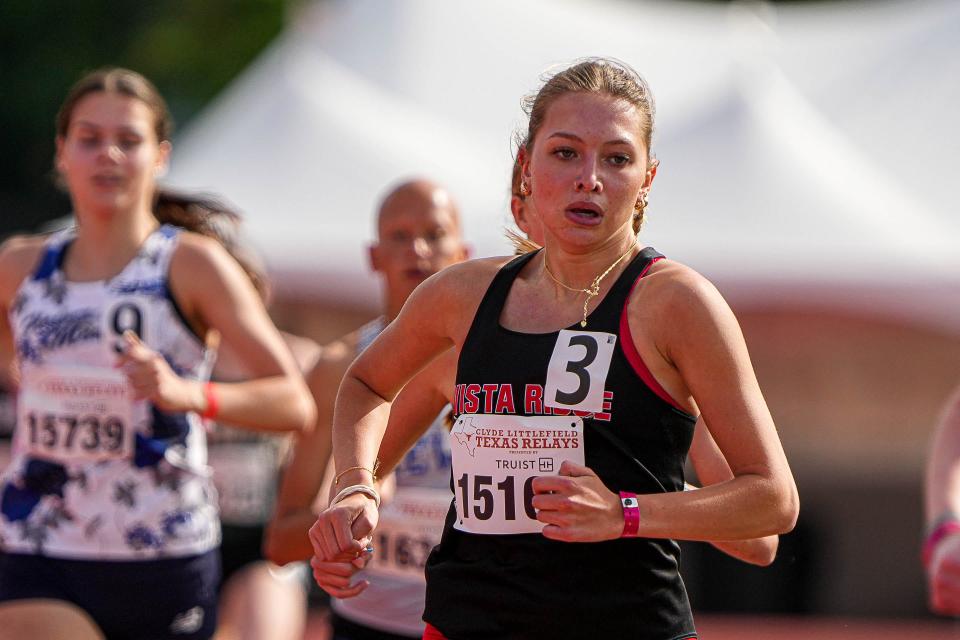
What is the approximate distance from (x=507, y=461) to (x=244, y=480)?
4.68 meters

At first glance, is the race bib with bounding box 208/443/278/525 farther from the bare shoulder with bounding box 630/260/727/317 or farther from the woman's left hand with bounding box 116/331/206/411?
the bare shoulder with bounding box 630/260/727/317

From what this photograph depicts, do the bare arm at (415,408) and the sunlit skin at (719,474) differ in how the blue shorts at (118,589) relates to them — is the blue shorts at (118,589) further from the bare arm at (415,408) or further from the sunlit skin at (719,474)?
the sunlit skin at (719,474)

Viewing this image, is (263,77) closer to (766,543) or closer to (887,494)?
(887,494)

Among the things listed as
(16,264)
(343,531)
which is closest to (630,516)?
(343,531)

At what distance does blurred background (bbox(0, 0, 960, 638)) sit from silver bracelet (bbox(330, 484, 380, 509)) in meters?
8.47

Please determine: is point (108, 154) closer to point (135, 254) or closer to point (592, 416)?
point (135, 254)

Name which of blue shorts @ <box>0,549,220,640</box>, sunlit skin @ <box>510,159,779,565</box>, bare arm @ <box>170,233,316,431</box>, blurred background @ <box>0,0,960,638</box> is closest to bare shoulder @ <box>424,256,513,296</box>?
sunlit skin @ <box>510,159,779,565</box>

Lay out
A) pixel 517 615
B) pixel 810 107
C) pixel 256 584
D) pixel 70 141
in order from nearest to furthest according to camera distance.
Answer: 1. pixel 517 615
2. pixel 70 141
3. pixel 256 584
4. pixel 810 107

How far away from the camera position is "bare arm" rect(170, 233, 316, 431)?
14.5 feet

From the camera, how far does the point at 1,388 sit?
9.91 meters

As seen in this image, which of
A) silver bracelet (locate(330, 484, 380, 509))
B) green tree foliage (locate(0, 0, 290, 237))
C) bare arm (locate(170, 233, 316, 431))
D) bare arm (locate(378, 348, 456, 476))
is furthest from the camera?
green tree foliage (locate(0, 0, 290, 237))

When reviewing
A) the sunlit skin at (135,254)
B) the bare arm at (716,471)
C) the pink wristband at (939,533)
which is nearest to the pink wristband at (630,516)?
the bare arm at (716,471)

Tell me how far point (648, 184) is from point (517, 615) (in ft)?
2.69

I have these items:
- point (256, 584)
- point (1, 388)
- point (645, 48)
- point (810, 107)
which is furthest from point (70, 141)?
point (645, 48)
